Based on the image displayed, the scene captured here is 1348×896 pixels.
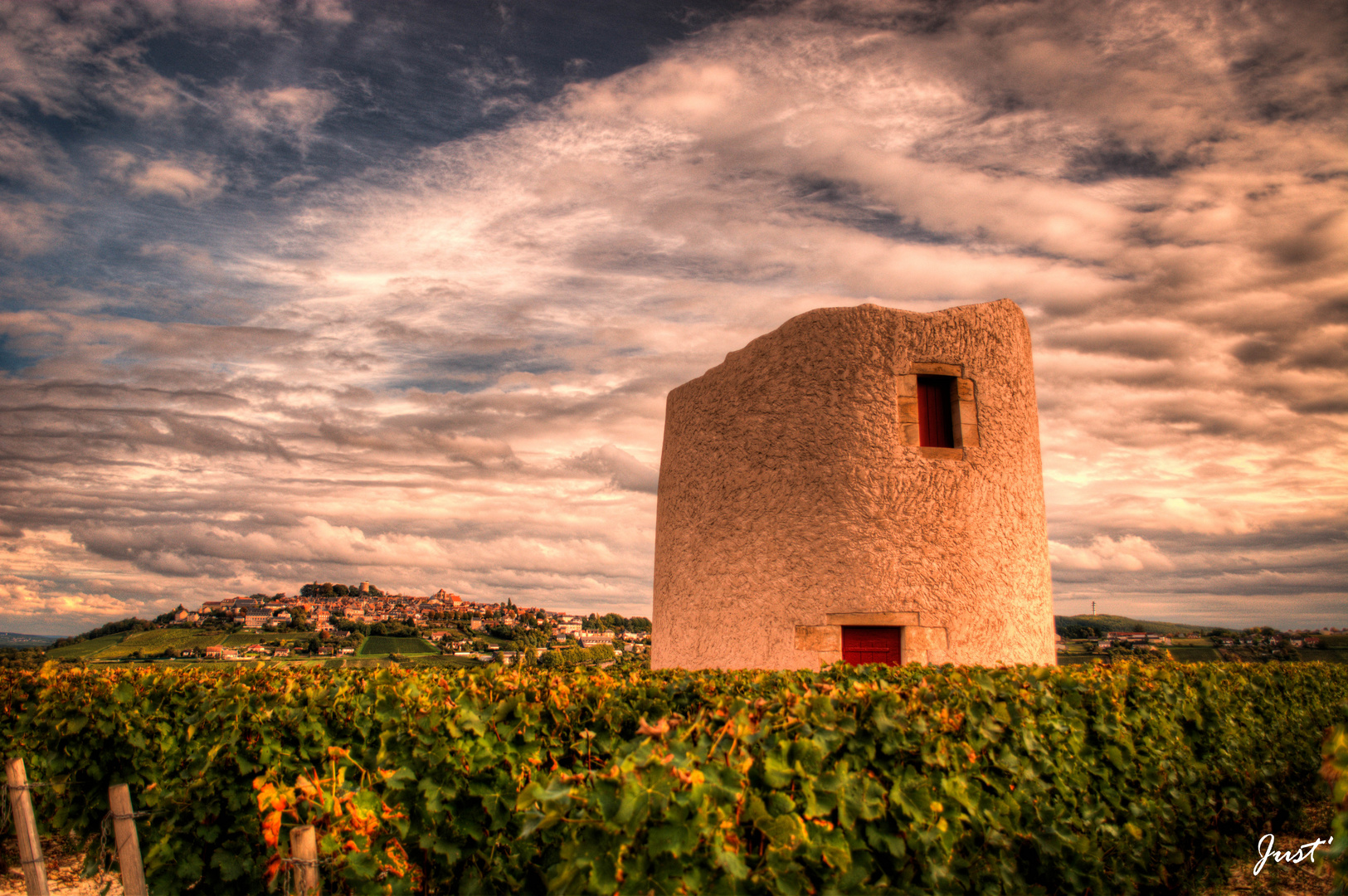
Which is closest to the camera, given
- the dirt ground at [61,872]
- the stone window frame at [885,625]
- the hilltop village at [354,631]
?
the dirt ground at [61,872]

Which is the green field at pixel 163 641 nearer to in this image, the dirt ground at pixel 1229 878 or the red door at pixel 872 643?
the dirt ground at pixel 1229 878

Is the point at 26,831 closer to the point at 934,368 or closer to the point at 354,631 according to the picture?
the point at 934,368

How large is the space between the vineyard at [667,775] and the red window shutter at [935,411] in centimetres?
366

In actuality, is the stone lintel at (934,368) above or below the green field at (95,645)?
above

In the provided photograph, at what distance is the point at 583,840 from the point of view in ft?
7.21

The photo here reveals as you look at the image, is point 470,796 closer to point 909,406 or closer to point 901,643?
point 901,643

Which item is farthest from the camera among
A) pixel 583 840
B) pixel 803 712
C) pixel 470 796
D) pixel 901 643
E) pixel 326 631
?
pixel 326 631

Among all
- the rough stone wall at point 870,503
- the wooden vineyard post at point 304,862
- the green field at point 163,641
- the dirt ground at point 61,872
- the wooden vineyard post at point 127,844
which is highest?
the rough stone wall at point 870,503

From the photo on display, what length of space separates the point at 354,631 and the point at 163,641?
12.0m

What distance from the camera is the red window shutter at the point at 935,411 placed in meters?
9.86

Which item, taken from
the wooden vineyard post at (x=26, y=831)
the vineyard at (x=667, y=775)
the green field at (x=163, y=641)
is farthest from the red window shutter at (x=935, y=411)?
the green field at (x=163, y=641)

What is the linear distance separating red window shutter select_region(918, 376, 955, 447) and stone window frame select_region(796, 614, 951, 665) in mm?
2385

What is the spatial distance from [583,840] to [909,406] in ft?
27.4

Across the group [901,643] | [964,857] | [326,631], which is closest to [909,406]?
[901,643]
